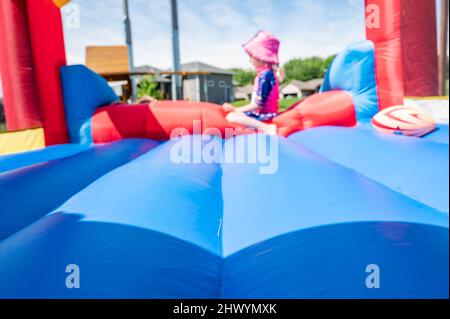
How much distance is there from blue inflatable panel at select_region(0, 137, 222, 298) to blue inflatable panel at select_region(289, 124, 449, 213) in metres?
0.51

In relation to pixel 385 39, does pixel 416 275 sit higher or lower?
lower

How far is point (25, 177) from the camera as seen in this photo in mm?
1207

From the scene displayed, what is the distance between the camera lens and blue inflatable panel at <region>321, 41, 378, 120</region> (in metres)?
2.13

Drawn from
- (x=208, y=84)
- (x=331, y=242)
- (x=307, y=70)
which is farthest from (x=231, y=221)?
(x=307, y=70)

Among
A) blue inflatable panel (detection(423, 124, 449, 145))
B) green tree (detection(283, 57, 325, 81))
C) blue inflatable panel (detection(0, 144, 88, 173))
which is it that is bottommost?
blue inflatable panel (detection(0, 144, 88, 173))

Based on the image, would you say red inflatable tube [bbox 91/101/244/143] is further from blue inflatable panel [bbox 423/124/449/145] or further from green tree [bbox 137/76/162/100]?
green tree [bbox 137/76/162/100]

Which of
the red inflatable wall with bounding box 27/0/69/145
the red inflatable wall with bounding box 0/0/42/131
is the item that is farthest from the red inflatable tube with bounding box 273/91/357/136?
the red inflatable wall with bounding box 0/0/42/131

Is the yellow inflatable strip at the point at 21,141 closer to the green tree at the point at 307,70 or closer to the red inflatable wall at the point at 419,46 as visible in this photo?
the red inflatable wall at the point at 419,46
